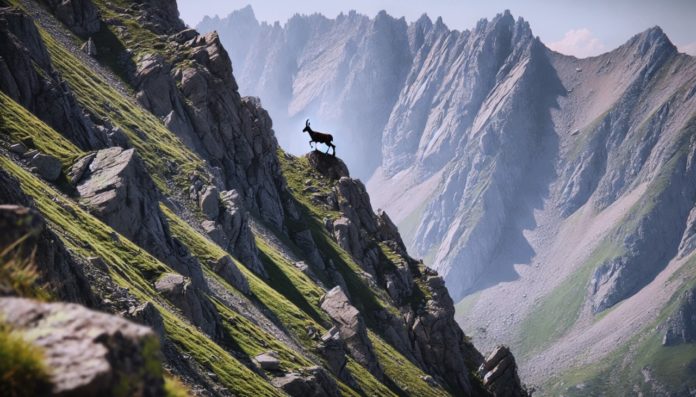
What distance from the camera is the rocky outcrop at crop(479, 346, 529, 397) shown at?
458 ft

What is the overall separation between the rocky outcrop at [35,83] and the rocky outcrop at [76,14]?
162 ft

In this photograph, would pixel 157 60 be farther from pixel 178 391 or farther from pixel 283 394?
pixel 178 391

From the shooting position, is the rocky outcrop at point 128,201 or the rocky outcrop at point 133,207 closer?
the rocky outcrop at point 133,207

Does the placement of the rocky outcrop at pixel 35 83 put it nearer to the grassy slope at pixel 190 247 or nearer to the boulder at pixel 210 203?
the grassy slope at pixel 190 247

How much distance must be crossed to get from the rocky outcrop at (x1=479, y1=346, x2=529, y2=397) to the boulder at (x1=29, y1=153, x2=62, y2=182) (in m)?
98.9

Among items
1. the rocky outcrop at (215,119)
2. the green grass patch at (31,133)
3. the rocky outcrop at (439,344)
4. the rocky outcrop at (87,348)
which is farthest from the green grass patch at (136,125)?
the rocky outcrop at (87,348)

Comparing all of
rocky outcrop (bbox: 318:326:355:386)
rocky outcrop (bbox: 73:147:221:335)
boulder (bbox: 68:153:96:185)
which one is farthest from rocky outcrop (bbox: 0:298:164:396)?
rocky outcrop (bbox: 318:326:355:386)

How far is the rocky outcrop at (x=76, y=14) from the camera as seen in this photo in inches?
5226

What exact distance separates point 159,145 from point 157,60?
98.5 ft

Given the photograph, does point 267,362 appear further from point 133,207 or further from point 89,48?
point 89,48

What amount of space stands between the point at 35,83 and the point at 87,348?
75057 mm

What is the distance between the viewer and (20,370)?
10672 mm

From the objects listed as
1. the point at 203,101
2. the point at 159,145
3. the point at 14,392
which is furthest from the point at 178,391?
the point at 203,101

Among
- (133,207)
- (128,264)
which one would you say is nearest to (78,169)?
(133,207)
